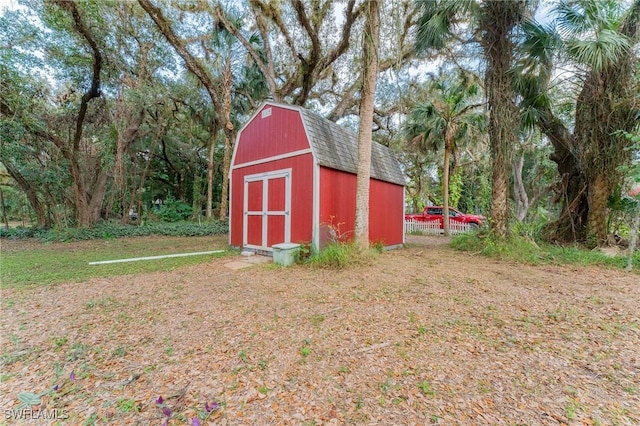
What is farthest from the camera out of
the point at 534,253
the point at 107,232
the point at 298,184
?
the point at 107,232

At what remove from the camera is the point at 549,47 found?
595cm

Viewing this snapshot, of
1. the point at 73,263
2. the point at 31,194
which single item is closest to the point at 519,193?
the point at 73,263

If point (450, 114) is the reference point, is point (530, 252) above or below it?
below

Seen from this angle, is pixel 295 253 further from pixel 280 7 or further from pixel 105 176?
pixel 105 176

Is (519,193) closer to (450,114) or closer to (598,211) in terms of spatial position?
(450,114)

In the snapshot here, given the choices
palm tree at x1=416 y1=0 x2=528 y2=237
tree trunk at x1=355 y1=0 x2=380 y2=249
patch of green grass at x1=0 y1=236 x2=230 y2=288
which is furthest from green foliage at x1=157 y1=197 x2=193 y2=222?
palm tree at x1=416 y1=0 x2=528 y2=237

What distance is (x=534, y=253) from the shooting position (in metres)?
5.74

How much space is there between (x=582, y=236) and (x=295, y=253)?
24.8 feet

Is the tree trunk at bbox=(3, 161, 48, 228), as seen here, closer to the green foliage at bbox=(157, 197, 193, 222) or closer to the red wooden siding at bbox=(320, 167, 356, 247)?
the green foliage at bbox=(157, 197, 193, 222)

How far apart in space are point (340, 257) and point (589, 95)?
706cm

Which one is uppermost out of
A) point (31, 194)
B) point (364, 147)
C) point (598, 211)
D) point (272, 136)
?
point (272, 136)

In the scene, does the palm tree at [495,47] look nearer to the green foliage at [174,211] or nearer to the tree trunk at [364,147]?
the tree trunk at [364,147]

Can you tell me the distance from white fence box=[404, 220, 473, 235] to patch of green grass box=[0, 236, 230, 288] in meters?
9.75

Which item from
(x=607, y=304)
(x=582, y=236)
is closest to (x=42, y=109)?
(x=607, y=304)
